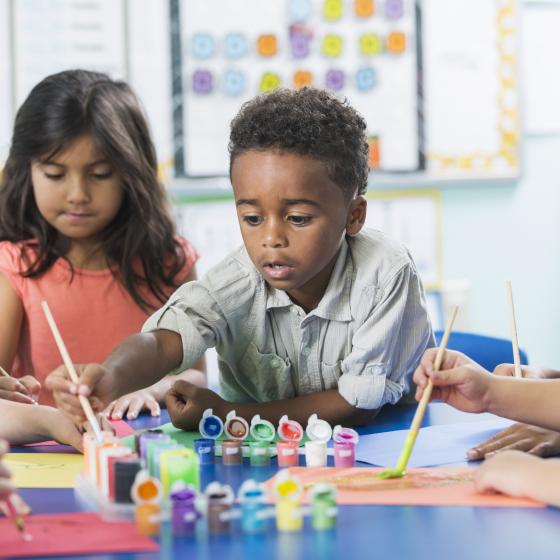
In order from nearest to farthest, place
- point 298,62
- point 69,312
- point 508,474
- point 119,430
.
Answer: point 508,474
point 119,430
point 69,312
point 298,62

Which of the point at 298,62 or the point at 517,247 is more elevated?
the point at 298,62

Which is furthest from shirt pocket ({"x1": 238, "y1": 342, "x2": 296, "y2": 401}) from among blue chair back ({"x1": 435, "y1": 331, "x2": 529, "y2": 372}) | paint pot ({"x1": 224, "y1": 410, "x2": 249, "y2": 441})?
blue chair back ({"x1": 435, "y1": 331, "x2": 529, "y2": 372})

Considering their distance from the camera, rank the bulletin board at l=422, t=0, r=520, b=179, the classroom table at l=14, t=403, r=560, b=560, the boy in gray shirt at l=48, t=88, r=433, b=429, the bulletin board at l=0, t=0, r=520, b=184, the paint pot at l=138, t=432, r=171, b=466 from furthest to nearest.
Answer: the bulletin board at l=422, t=0, r=520, b=179, the bulletin board at l=0, t=0, r=520, b=184, the boy in gray shirt at l=48, t=88, r=433, b=429, the paint pot at l=138, t=432, r=171, b=466, the classroom table at l=14, t=403, r=560, b=560

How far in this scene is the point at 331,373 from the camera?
1.41 metres

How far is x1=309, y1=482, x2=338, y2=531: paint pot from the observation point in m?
0.78

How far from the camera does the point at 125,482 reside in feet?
2.70

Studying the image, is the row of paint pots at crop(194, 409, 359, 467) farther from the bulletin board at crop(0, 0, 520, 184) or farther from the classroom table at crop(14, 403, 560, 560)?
the bulletin board at crop(0, 0, 520, 184)

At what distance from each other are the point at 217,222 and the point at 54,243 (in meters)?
1.17

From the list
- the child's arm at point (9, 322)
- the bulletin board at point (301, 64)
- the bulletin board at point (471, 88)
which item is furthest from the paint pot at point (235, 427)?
the bulletin board at point (471, 88)

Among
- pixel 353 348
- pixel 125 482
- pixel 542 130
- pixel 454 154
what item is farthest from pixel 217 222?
pixel 125 482

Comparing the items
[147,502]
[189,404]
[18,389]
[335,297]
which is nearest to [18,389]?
[18,389]

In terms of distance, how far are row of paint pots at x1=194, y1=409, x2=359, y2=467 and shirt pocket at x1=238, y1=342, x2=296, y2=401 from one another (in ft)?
0.58

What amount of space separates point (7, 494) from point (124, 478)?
10 cm

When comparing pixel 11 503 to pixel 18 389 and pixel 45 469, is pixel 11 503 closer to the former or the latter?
pixel 45 469
